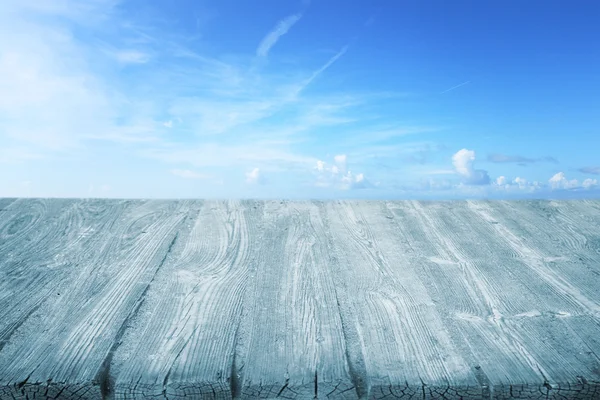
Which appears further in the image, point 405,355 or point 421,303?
point 421,303

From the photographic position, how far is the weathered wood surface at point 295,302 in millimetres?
1262

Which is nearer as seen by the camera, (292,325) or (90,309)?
(292,325)

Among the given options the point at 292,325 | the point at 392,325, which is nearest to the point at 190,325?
the point at 292,325

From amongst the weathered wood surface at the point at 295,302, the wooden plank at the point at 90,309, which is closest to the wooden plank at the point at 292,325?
the weathered wood surface at the point at 295,302

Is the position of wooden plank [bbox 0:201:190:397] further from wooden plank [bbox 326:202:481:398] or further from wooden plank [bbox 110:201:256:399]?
wooden plank [bbox 326:202:481:398]

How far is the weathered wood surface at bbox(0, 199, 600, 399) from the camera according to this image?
1.26 meters

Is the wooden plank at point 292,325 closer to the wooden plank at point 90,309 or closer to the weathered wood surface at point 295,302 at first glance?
the weathered wood surface at point 295,302

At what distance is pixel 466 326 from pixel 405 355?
0.27 m

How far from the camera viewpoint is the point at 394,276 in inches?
72.4

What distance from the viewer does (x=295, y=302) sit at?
1614 millimetres

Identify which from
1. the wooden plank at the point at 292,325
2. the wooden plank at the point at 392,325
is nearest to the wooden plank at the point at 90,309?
the wooden plank at the point at 292,325

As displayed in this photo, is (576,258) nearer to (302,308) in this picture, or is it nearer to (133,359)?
(302,308)

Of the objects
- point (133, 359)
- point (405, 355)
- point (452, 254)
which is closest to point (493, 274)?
point (452, 254)

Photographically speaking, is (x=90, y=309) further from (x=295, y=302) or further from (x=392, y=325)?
(x=392, y=325)
